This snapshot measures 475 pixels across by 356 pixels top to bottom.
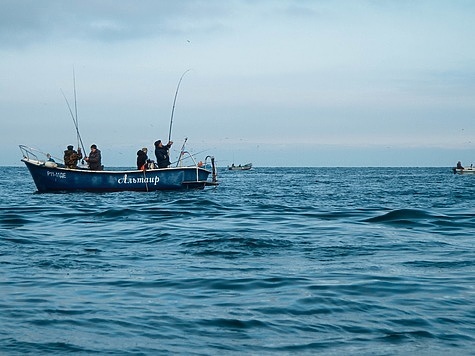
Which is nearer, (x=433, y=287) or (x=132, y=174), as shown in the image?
(x=433, y=287)

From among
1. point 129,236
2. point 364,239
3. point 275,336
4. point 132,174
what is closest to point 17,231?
point 129,236

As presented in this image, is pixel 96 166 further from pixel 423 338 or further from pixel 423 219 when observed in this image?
pixel 423 338

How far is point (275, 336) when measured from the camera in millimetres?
5742


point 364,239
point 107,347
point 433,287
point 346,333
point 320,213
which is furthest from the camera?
point 320,213

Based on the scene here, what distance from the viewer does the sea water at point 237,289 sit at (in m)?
5.62

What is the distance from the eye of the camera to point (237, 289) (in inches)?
299

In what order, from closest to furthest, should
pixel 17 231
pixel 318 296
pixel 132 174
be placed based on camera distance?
pixel 318 296
pixel 17 231
pixel 132 174

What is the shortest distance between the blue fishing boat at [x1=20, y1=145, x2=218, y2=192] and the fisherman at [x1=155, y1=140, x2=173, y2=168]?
2.00 ft

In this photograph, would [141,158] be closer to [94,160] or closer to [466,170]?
[94,160]

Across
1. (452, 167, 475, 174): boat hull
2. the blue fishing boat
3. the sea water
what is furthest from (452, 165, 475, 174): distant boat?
the sea water

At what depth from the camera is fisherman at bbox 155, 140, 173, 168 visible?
88.1 feet

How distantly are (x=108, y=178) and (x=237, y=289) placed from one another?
19355mm

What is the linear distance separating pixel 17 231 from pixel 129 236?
2.30 metres

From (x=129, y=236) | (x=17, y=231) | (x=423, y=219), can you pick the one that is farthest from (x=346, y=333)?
(x=423, y=219)
